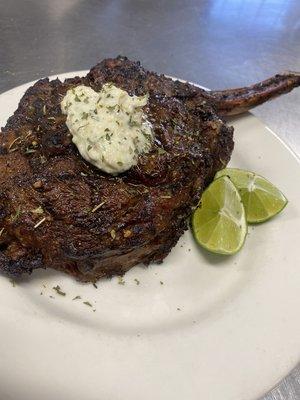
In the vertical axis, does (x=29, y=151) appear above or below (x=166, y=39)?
above

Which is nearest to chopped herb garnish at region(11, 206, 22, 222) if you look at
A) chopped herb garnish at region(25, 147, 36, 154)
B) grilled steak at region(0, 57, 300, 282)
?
grilled steak at region(0, 57, 300, 282)

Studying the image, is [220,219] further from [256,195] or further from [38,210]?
[38,210]

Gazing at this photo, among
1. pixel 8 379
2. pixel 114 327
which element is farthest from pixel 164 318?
pixel 8 379

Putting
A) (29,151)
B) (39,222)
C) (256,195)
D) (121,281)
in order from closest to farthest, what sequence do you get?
(39,222)
(29,151)
(121,281)
(256,195)

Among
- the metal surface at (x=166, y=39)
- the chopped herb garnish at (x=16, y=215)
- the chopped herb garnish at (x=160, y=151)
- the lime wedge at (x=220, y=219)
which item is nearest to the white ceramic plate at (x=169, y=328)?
the lime wedge at (x=220, y=219)

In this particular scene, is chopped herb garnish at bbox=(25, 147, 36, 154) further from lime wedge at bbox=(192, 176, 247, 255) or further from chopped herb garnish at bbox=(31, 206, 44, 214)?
lime wedge at bbox=(192, 176, 247, 255)

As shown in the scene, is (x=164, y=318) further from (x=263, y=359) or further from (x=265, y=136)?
(x=265, y=136)

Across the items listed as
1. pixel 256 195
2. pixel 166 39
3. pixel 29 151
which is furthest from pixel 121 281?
pixel 166 39

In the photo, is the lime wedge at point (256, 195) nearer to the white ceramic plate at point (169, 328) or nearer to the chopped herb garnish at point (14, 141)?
the white ceramic plate at point (169, 328)
